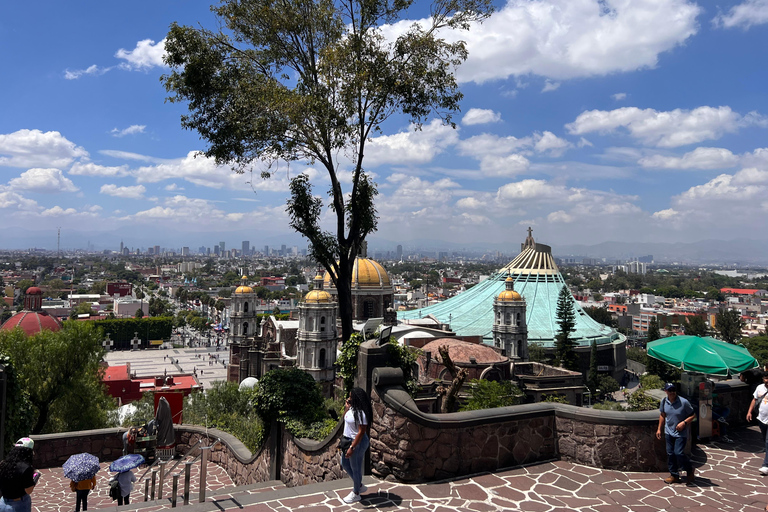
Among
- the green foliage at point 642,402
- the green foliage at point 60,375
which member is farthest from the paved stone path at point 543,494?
the green foliage at point 60,375

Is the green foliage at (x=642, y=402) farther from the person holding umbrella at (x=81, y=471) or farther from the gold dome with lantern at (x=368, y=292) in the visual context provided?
the gold dome with lantern at (x=368, y=292)

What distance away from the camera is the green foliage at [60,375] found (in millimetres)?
13258

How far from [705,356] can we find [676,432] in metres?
2.31

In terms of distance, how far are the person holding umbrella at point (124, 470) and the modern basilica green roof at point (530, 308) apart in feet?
111

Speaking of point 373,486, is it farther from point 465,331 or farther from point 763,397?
point 465,331

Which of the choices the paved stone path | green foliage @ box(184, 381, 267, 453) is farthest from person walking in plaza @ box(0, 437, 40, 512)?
green foliage @ box(184, 381, 267, 453)

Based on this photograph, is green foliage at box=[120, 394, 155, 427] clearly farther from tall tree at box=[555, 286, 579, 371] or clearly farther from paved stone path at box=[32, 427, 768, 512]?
tall tree at box=[555, 286, 579, 371]

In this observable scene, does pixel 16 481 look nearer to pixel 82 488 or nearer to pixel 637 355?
pixel 82 488

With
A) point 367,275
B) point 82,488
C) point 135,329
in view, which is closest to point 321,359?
point 367,275

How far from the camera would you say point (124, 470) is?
20.2ft

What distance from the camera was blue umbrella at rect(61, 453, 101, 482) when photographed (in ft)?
18.6

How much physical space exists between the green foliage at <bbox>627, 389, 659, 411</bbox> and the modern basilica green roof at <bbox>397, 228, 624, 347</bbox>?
31.2 m

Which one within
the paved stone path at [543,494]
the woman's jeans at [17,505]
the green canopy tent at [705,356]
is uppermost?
the green canopy tent at [705,356]

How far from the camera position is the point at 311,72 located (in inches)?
344
